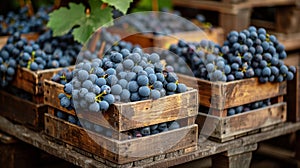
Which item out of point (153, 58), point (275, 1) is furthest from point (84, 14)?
point (275, 1)

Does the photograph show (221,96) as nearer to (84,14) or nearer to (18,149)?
(84,14)

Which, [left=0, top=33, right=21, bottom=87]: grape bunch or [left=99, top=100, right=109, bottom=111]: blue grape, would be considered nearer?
[left=99, top=100, right=109, bottom=111]: blue grape

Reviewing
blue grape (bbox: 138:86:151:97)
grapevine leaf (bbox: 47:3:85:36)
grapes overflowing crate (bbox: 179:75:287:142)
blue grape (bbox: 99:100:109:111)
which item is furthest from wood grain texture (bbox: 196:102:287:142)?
grapevine leaf (bbox: 47:3:85:36)

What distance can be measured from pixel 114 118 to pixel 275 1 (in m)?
1.60

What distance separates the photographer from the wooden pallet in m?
3.25

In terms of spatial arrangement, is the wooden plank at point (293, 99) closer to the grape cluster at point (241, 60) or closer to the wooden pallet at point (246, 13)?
the grape cluster at point (241, 60)

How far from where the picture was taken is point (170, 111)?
2172mm

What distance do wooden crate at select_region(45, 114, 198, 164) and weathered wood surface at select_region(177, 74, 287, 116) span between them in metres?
0.22

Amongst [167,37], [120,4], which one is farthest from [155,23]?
[120,4]

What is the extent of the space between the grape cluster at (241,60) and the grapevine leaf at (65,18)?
0.50 meters

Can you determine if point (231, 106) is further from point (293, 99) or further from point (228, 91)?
point (293, 99)

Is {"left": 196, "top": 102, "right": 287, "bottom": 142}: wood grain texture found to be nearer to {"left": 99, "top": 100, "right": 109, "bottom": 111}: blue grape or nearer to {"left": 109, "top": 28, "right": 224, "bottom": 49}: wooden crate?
{"left": 99, "top": 100, "right": 109, "bottom": 111}: blue grape

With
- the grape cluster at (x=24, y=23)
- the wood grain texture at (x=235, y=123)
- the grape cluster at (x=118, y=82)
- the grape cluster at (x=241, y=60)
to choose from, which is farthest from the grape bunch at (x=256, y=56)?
the grape cluster at (x=24, y=23)

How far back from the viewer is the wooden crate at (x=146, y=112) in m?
2.05
